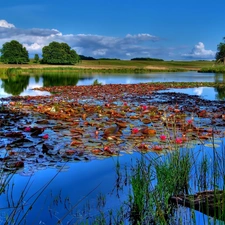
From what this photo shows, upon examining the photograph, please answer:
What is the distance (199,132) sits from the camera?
25.5 ft

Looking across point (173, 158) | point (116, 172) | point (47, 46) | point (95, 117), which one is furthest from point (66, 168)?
point (47, 46)

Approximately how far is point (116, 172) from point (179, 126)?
3.83m

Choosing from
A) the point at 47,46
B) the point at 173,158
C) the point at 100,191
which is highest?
the point at 47,46

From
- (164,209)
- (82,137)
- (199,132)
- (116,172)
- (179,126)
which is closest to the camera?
(164,209)

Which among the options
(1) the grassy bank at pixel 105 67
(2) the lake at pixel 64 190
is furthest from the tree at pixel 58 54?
(2) the lake at pixel 64 190

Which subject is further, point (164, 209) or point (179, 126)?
point (179, 126)

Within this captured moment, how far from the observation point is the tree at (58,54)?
94.4 meters

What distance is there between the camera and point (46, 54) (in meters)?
95.9

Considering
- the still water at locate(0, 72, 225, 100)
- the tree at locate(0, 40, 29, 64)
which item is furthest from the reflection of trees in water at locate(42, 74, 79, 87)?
the tree at locate(0, 40, 29, 64)

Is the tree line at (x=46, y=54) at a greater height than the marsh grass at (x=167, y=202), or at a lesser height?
greater

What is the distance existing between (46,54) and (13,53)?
32.8 feet

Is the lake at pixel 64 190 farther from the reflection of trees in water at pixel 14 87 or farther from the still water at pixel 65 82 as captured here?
the reflection of trees in water at pixel 14 87

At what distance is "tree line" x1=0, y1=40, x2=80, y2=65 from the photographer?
9093cm

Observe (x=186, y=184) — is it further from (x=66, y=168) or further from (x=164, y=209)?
(x=66, y=168)
